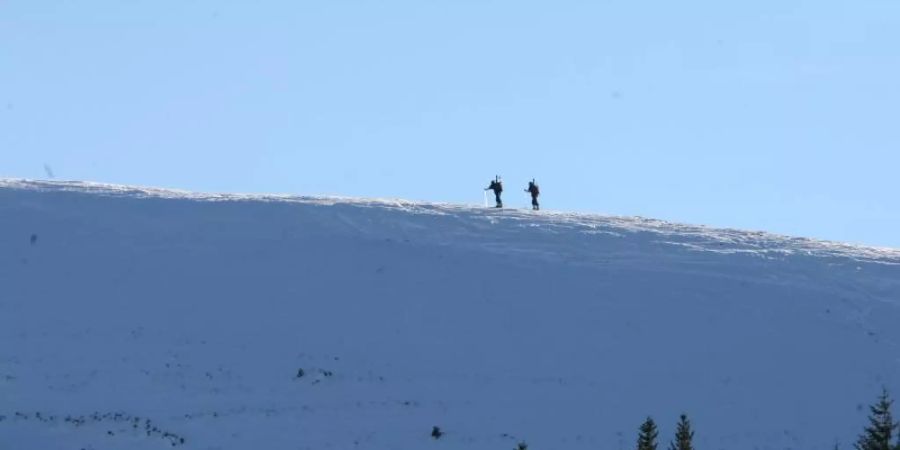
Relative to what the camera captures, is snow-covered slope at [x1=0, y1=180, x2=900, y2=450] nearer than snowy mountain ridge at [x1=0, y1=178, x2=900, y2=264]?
Yes

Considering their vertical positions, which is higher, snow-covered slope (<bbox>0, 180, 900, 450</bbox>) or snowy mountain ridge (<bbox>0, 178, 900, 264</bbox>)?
snowy mountain ridge (<bbox>0, 178, 900, 264</bbox>)

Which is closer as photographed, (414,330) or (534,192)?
(414,330)

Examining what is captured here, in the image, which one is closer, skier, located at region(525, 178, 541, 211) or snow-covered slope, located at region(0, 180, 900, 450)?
snow-covered slope, located at region(0, 180, 900, 450)

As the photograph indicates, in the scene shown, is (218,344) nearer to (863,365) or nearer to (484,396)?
(484,396)

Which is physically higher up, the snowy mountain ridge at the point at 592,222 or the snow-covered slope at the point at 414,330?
the snowy mountain ridge at the point at 592,222

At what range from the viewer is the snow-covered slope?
3061 centimetres

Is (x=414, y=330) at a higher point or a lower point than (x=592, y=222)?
lower

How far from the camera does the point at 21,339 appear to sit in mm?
34312

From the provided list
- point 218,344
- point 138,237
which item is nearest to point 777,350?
point 218,344

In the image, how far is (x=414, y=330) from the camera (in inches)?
1415

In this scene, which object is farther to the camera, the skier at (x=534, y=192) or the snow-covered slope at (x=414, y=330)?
the skier at (x=534, y=192)

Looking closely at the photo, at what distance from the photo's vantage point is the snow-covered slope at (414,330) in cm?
3061

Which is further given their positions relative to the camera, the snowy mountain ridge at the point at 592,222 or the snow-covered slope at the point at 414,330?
the snowy mountain ridge at the point at 592,222

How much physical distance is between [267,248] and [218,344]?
7.94 metres
